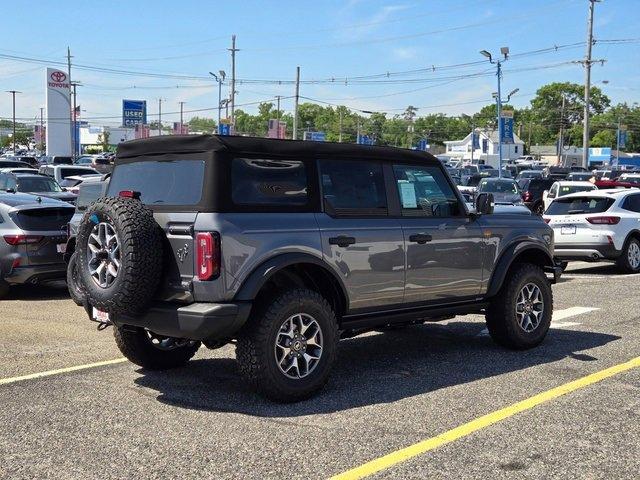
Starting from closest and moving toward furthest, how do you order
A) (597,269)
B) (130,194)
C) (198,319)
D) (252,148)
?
(198,319) < (252,148) < (130,194) < (597,269)

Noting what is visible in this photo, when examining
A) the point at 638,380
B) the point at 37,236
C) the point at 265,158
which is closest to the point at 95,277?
the point at 265,158

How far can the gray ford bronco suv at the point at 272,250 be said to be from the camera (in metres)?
5.45

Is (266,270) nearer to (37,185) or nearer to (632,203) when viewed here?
(632,203)

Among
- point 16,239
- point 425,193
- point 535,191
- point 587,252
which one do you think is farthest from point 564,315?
point 535,191

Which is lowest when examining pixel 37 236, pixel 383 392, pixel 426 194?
pixel 383 392

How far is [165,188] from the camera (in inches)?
234

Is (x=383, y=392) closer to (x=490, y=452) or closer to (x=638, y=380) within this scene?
(x=490, y=452)

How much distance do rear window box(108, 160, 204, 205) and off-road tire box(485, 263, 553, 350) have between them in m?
3.35

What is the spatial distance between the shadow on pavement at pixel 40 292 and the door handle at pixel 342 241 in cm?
655

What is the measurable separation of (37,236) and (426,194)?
635 cm

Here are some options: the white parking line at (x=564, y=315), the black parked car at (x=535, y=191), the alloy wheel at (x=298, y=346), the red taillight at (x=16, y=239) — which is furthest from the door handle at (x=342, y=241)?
the black parked car at (x=535, y=191)

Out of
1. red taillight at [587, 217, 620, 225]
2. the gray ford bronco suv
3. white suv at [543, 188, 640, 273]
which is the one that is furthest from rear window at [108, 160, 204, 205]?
red taillight at [587, 217, 620, 225]

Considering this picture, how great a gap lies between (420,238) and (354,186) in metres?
0.76

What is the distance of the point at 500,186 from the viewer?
2817 centimetres
